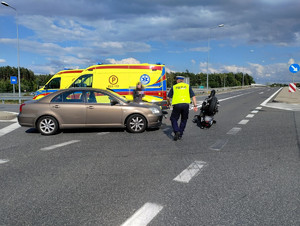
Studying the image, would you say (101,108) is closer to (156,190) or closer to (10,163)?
(10,163)

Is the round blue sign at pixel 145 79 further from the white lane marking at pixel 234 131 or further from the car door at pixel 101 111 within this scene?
the white lane marking at pixel 234 131

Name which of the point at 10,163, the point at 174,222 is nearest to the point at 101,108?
the point at 10,163

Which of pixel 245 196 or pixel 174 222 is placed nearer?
pixel 174 222

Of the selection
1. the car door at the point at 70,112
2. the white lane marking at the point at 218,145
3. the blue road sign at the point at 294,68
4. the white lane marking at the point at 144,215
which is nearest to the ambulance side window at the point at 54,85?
the car door at the point at 70,112

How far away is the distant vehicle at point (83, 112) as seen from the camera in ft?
26.6

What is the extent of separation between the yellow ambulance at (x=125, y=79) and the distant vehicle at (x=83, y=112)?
14.0 ft

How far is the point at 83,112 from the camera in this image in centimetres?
810

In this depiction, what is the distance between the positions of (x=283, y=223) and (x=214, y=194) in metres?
0.91

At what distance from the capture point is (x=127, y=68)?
12602 millimetres

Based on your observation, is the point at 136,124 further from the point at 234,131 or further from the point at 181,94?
the point at 234,131

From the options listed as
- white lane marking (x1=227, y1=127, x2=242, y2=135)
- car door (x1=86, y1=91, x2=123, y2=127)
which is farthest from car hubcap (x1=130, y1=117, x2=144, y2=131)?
white lane marking (x1=227, y1=127, x2=242, y2=135)

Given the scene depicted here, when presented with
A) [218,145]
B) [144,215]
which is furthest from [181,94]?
[144,215]

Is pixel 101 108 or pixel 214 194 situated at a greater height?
pixel 101 108

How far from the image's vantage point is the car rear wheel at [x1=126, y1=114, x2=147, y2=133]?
8.29 metres
